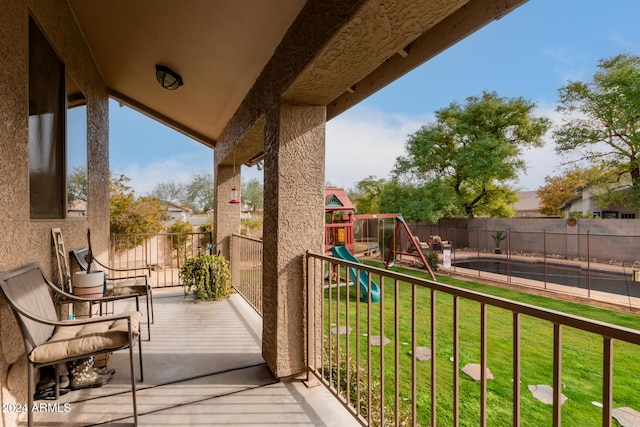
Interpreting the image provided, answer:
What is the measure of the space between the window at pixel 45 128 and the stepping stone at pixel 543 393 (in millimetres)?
4687

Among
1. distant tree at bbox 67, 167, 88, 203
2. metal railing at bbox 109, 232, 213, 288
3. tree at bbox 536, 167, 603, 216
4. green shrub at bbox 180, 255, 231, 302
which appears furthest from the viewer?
tree at bbox 536, 167, 603, 216

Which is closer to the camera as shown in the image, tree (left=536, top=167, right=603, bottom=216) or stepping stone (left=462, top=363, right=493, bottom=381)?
stepping stone (left=462, top=363, right=493, bottom=381)

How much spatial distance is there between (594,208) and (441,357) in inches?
765

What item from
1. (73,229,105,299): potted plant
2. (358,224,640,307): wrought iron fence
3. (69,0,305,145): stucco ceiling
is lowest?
(358,224,640,307): wrought iron fence

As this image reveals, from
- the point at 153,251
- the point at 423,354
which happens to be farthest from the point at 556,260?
the point at 153,251

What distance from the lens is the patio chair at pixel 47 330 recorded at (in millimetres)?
1803

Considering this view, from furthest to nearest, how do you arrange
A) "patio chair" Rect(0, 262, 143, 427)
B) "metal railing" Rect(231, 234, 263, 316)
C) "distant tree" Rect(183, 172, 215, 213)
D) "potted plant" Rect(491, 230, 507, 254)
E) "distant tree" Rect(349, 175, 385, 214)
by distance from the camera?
"distant tree" Rect(183, 172, 215, 213), "distant tree" Rect(349, 175, 385, 214), "potted plant" Rect(491, 230, 507, 254), "metal railing" Rect(231, 234, 263, 316), "patio chair" Rect(0, 262, 143, 427)

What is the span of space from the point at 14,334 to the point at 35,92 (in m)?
1.71

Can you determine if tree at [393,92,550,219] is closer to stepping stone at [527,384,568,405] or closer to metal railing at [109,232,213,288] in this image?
metal railing at [109,232,213,288]

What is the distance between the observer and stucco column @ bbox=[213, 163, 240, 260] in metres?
5.75

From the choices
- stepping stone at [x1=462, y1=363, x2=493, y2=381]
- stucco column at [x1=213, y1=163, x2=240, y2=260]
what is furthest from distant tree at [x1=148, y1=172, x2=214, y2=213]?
stepping stone at [x1=462, y1=363, x2=493, y2=381]

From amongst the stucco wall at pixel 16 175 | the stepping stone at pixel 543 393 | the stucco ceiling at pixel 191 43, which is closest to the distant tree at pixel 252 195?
the stucco ceiling at pixel 191 43

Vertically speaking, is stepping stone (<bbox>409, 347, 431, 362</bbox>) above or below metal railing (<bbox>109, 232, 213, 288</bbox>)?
below

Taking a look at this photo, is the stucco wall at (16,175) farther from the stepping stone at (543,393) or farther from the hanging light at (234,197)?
the stepping stone at (543,393)
